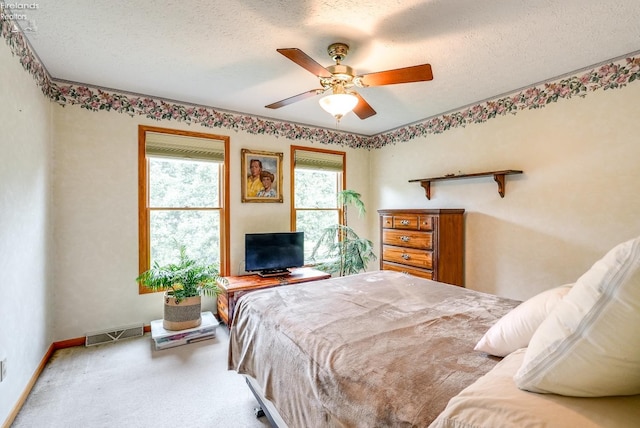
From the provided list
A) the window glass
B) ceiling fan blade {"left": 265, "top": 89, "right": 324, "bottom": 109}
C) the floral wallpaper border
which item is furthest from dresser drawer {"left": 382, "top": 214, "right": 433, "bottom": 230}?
the window glass

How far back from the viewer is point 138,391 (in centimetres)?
220

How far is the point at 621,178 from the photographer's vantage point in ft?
7.97

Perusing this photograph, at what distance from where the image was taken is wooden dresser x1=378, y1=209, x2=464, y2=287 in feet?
Answer: 10.7

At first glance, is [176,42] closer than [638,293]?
No

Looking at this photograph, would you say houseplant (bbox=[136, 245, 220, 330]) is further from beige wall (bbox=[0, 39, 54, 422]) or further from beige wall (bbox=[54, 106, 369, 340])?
beige wall (bbox=[0, 39, 54, 422])

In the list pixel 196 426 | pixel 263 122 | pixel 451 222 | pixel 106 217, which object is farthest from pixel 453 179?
pixel 106 217

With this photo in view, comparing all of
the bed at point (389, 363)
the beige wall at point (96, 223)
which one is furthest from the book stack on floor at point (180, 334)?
the bed at point (389, 363)

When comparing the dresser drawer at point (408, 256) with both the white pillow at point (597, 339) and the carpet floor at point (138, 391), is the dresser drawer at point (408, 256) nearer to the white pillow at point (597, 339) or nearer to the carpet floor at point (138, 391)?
the carpet floor at point (138, 391)

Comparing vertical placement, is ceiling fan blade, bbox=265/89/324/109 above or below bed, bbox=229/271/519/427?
above

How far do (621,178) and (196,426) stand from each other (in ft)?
11.8

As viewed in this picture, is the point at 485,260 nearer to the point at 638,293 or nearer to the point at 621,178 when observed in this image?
the point at 621,178

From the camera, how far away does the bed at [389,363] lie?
0.73 meters

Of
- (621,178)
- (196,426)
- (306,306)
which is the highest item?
(621,178)

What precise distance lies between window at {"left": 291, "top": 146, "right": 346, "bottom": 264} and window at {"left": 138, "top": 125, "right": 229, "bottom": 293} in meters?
0.99
